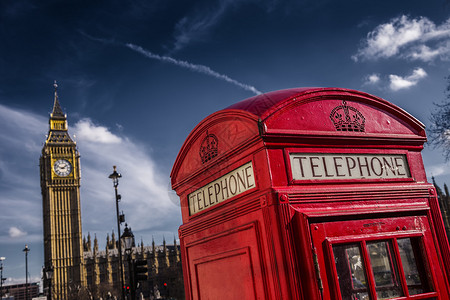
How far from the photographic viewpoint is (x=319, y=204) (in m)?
2.19

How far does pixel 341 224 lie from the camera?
2.18 metres

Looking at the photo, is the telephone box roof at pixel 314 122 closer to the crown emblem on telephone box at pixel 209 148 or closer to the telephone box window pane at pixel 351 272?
the crown emblem on telephone box at pixel 209 148

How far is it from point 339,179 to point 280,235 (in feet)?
1.66

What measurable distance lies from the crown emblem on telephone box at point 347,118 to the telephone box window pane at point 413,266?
688mm

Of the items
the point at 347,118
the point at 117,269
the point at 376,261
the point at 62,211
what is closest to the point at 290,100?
the point at 347,118

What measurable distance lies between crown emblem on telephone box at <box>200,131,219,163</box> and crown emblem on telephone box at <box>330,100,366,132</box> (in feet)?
2.44

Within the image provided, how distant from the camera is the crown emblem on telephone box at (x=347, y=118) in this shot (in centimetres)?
245

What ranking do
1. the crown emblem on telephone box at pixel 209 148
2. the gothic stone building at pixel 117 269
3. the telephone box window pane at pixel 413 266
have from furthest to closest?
the gothic stone building at pixel 117 269 → the crown emblem on telephone box at pixel 209 148 → the telephone box window pane at pixel 413 266

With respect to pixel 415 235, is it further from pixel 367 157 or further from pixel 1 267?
pixel 1 267

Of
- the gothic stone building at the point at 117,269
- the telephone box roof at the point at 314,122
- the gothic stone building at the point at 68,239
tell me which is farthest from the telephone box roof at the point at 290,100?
the gothic stone building at the point at 117,269

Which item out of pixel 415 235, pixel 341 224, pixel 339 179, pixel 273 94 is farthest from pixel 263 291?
pixel 273 94

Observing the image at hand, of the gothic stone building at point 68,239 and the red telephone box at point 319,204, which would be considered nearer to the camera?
the red telephone box at point 319,204

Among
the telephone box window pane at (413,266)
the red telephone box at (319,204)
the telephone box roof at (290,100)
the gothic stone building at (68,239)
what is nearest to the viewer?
the red telephone box at (319,204)

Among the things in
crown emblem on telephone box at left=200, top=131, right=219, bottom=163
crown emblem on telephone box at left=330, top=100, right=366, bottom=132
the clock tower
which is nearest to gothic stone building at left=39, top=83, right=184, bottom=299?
the clock tower
